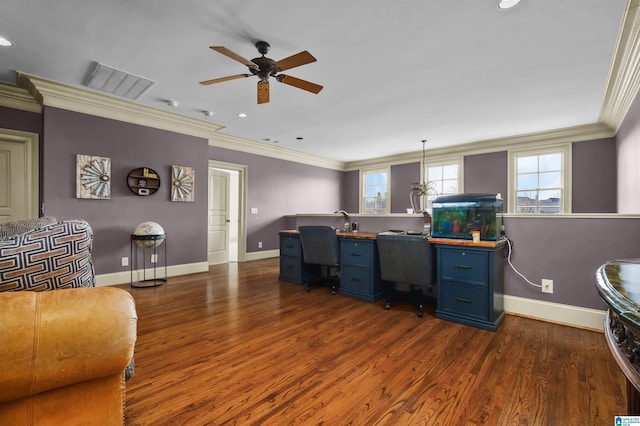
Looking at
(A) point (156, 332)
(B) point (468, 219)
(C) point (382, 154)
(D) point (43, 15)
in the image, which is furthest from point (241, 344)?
(C) point (382, 154)

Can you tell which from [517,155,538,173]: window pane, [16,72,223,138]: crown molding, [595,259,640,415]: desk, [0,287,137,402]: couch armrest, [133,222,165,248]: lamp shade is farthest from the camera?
Result: [517,155,538,173]: window pane

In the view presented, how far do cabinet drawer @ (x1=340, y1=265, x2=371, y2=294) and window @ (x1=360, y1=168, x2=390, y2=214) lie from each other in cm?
451

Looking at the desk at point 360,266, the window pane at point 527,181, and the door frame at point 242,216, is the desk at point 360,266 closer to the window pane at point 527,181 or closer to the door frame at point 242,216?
the door frame at point 242,216

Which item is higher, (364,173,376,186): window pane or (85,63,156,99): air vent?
(85,63,156,99): air vent

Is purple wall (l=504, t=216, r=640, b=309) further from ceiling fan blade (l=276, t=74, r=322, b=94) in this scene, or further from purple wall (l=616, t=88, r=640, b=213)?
ceiling fan blade (l=276, t=74, r=322, b=94)

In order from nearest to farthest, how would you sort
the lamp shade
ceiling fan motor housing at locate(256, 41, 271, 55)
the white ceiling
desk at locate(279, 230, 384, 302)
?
the white ceiling < ceiling fan motor housing at locate(256, 41, 271, 55) < desk at locate(279, 230, 384, 302) < the lamp shade

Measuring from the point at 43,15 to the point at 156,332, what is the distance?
8.81 ft

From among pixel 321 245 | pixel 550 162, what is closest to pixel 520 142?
pixel 550 162

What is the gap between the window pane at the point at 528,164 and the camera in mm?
5652

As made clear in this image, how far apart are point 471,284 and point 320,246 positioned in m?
1.69

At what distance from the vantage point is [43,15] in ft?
7.47

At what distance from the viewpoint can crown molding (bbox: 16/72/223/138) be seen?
11.3 ft

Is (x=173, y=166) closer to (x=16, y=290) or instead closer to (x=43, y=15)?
(x=43, y=15)

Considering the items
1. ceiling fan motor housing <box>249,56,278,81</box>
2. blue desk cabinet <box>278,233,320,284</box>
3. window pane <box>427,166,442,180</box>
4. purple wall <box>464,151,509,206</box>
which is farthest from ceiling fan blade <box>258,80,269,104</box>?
window pane <box>427,166,442,180</box>
